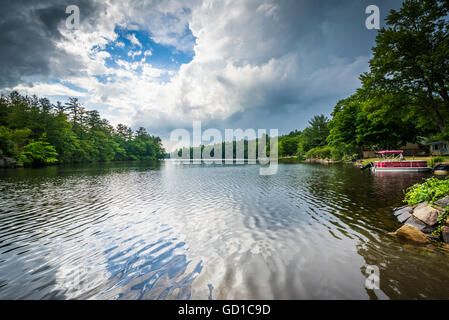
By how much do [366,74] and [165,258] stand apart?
28.7 metres

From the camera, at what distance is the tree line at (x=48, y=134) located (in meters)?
44.2

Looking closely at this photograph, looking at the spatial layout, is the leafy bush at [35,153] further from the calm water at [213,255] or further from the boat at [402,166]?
the boat at [402,166]

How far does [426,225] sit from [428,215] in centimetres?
38

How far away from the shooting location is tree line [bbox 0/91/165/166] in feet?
145

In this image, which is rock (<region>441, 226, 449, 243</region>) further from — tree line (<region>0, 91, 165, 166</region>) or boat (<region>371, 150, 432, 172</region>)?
tree line (<region>0, 91, 165, 166</region>)

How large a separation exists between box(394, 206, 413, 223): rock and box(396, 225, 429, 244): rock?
1.66 metres

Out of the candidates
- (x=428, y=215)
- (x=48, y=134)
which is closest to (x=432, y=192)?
(x=428, y=215)

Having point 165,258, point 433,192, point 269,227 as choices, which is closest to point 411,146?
point 433,192

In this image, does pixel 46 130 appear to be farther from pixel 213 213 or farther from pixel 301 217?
pixel 301 217

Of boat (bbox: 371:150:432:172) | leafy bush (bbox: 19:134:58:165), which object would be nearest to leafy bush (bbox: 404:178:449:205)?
boat (bbox: 371:150:432:172)

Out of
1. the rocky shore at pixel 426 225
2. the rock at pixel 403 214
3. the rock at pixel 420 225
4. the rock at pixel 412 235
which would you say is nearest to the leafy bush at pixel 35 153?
the rock at pixel 412 235

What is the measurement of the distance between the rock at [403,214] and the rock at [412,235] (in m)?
1.66

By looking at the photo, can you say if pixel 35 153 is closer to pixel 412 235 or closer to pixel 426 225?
pixel 412 235

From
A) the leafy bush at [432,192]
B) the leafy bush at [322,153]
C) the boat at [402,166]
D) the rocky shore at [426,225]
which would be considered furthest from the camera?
the leafy bush at [322,153]
